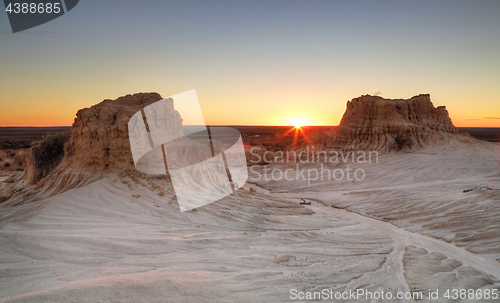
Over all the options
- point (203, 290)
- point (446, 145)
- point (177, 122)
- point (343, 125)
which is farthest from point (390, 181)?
point (203, 290)

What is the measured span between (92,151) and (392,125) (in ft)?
81.5

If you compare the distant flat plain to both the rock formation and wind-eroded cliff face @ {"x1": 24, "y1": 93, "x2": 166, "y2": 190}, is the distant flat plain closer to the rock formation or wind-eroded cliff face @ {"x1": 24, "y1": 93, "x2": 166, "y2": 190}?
the rock formation

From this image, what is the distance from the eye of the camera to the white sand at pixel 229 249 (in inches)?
129

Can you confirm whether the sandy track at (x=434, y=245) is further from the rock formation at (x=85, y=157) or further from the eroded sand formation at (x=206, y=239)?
the rock formation at (x=85, y=157)

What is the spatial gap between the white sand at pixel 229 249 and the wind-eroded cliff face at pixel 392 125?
45.6 feet

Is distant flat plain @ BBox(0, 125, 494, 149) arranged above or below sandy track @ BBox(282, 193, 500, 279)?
above

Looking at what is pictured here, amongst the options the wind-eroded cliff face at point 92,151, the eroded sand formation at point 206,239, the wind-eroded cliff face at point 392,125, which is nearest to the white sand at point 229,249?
the eroded sand formation at point 206,239

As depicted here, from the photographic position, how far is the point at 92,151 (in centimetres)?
831

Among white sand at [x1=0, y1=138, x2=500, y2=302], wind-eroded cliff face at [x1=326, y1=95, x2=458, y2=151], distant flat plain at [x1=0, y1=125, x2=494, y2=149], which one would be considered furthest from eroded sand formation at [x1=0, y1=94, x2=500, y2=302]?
wind-eroded cliff face at [x1=326, y1=95, x2=458, y2=151]

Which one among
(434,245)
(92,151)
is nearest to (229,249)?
(92,151)

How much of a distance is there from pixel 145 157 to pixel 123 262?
5.76 m

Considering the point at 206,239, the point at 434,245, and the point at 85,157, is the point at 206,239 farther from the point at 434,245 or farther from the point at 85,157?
the point at 434,245

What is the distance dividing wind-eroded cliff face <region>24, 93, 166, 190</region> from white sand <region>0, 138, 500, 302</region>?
0.93 metres

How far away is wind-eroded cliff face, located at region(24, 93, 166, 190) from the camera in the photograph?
26.6ft
